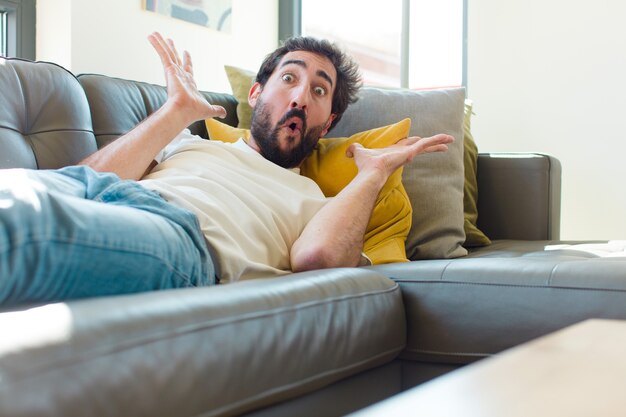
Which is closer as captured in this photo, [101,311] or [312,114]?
[101,311]

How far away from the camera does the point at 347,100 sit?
2.20 m

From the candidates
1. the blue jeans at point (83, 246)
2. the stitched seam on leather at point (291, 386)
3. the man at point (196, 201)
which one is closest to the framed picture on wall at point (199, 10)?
the man at point (196, 201)

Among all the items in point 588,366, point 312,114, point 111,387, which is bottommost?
point 111,387

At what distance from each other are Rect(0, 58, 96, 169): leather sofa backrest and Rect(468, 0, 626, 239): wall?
2.47m

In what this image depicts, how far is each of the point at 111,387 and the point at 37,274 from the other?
0.22 metres

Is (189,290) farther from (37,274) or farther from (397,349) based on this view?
(397,349)

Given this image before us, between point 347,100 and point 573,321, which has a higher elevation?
point 347,100

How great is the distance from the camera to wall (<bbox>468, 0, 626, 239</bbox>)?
11.8ft

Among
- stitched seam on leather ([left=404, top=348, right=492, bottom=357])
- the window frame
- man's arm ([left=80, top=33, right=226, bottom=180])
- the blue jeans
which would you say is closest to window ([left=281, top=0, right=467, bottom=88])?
the window frame

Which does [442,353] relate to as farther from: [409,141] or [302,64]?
[302,64]

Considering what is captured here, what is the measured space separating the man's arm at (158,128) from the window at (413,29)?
2265mm

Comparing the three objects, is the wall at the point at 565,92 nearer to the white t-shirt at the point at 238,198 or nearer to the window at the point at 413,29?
the window at the point at 413,29

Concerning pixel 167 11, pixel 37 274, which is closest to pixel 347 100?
pixel 37 274

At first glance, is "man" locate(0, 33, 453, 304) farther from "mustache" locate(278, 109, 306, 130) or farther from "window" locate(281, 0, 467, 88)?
"window" locate(281, 0, 467, 88)
